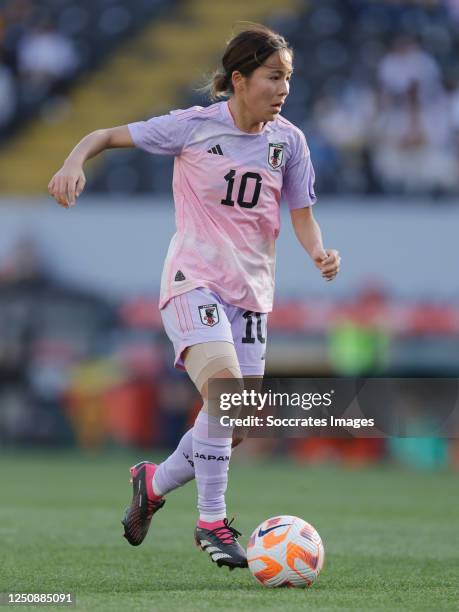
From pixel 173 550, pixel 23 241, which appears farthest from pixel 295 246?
pixel 173 550

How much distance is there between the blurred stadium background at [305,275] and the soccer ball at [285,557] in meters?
9.80

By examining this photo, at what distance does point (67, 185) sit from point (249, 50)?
3.33ft

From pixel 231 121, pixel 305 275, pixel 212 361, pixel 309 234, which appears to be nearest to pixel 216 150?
pixel 231 121

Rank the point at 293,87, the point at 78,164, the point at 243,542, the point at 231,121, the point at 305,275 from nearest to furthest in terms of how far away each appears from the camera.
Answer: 1. the point at 78,164
2. the point at 231,121
3. the point at 243,542
4. the point at 305,275
5. the point at 293,87

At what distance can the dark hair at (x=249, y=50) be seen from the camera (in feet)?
18.6

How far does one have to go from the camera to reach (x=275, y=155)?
229 inches

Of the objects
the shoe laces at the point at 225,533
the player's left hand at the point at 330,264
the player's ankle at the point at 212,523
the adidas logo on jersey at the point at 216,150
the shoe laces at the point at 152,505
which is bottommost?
the shoe laces at the point at 152,505

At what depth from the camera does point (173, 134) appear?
5.75 meters

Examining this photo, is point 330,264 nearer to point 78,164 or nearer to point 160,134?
point 160,134

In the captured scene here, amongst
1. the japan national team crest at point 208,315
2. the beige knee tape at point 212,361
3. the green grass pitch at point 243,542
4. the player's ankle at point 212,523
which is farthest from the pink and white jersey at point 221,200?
the green grass pitch at point 243,542

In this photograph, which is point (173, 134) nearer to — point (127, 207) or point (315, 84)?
point (127, 207)

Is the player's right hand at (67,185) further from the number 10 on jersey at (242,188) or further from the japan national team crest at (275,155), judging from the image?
the japan national team crest at (275,155)

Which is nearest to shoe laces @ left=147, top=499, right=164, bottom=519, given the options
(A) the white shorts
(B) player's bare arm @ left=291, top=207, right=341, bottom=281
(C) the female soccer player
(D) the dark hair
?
(C) the female soccer player

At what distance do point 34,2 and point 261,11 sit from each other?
3394mm
